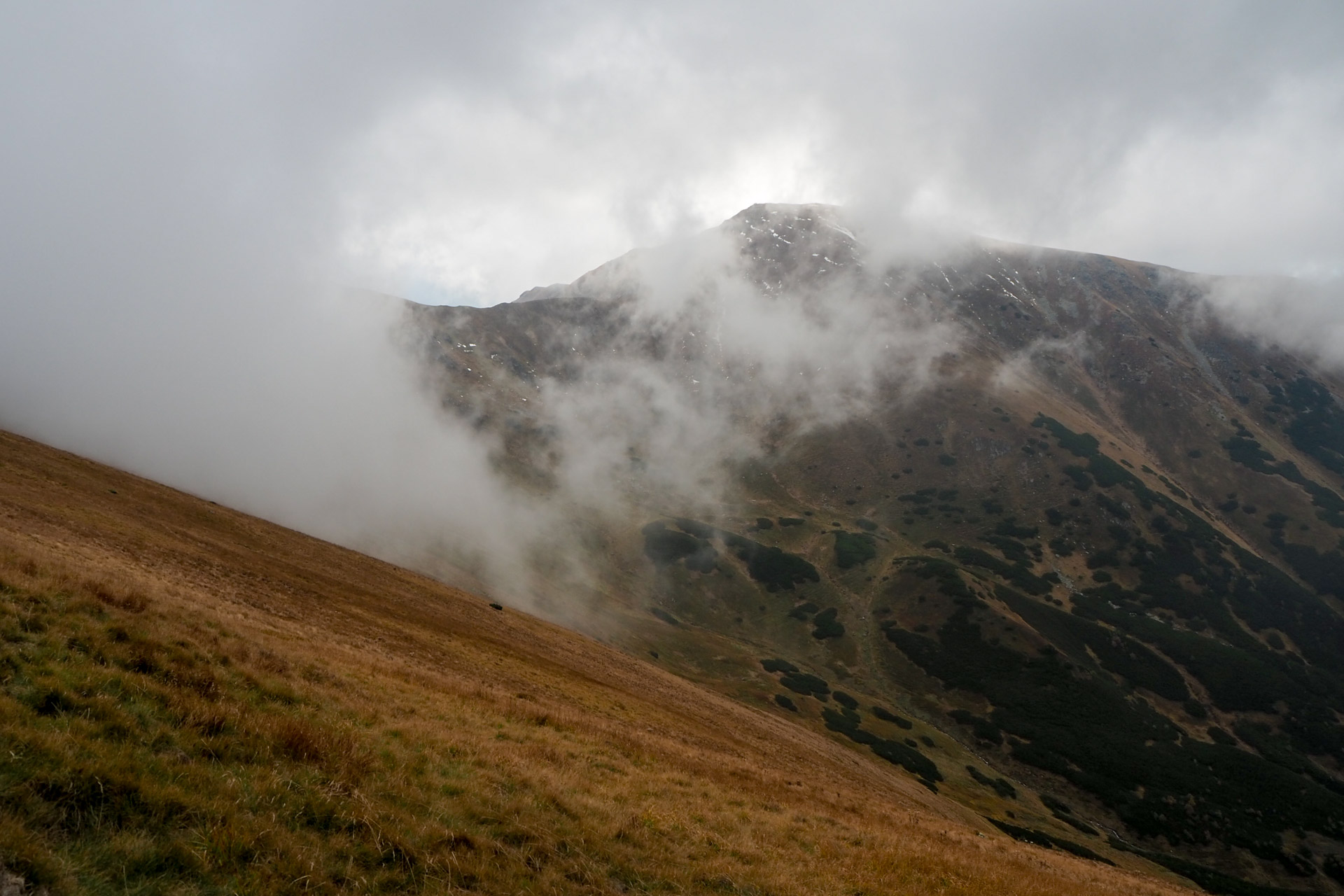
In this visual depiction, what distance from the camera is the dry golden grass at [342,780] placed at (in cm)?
A: 670

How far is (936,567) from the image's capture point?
5044 inches

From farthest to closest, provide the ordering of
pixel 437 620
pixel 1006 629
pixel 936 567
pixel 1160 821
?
pixel 936 567 → pixel 1006 629 → pixel 1160 821 → pixel 437 620

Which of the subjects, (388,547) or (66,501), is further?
(388,547)

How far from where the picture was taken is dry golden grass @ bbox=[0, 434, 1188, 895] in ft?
22.0

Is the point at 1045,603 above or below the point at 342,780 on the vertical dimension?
above

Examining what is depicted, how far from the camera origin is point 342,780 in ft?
30.1

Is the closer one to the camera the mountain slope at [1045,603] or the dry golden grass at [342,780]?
the dry golden grass at [342,780]

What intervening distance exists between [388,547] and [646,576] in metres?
59.3

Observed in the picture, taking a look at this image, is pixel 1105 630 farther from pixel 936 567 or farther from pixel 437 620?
pixel 437 620

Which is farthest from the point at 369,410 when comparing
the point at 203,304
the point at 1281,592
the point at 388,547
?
the point at 1281,592

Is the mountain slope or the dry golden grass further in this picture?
the mountain slope

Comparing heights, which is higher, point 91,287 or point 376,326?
point 376,326

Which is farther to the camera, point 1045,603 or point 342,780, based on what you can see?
point 1045,603

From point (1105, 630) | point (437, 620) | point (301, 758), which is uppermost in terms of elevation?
point (1105, 630)
